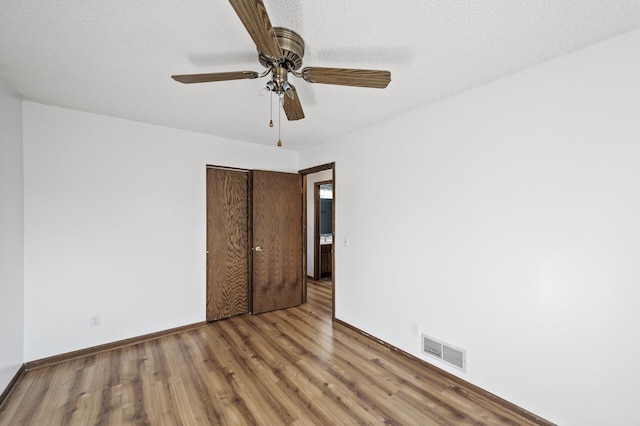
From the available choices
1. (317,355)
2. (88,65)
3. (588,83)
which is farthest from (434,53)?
(317,355)

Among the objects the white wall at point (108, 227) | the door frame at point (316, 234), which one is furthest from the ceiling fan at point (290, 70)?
the door frame at point (316, 234)

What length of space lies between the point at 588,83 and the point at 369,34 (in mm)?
1403

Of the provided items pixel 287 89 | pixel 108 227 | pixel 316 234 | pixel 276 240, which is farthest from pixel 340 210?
pixel 108 227

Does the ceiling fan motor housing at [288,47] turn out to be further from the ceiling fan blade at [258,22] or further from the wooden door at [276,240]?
the wooden door at [276,240]

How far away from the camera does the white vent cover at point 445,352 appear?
2231 mm

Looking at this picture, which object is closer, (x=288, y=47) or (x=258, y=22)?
(x=258, y=22)

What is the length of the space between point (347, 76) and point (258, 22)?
56 centimetres

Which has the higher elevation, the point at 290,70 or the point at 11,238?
the point at 290,70

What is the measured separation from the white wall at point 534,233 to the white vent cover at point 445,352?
2.0 inches

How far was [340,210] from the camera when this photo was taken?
11.7 ft

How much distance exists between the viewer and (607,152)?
157cm

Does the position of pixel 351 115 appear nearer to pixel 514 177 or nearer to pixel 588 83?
pixel 514 177

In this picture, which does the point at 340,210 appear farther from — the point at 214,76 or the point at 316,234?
the point at 214,76

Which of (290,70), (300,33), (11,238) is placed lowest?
(11,238)
